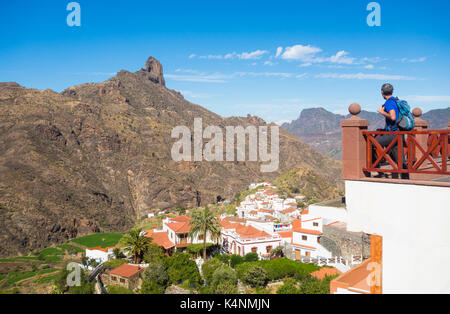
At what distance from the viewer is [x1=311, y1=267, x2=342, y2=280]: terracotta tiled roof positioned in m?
19.9

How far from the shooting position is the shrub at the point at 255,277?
70.9 feet

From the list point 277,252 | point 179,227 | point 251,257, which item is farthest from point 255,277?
point 179,227

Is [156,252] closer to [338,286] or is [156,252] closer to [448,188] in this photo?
[338,286]

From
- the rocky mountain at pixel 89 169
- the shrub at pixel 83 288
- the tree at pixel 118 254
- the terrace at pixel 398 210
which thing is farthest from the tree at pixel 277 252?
the rocky mountain at pixel 89 169

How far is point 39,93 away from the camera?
98.4 metres

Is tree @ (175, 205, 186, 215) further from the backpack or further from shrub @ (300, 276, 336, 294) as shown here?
the backpack

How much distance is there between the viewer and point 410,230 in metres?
→ 3.90

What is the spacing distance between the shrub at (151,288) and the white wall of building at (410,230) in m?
21.7

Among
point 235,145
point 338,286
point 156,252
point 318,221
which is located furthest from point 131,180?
point 338,286

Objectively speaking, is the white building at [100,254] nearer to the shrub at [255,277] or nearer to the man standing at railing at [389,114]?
the shrub at [255,277]

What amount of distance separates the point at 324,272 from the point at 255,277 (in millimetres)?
4284

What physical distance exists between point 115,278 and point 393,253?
27.5 metres

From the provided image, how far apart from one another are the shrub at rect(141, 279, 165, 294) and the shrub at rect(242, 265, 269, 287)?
603 centimetres
